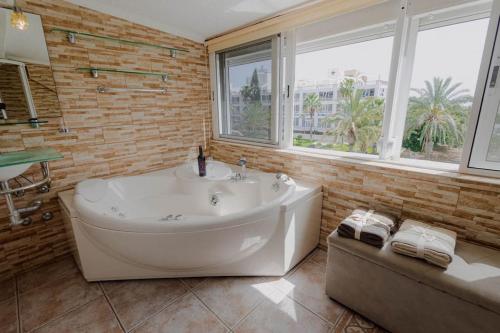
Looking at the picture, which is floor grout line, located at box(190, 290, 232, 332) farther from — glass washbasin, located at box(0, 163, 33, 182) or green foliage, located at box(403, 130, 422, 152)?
green foliage, located at box(403, 130, 422, 152)

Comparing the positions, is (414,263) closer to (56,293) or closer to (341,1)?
(341,1)

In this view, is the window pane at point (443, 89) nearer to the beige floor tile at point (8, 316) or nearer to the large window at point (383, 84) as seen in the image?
the large window at point (383, 84)

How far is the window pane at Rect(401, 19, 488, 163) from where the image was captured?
4.46 ft

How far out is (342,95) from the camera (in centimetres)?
190

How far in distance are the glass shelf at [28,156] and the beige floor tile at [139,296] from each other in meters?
0.98

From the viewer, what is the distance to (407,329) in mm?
1188

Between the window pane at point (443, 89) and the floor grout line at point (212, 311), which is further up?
the window pane at point (443, 89)

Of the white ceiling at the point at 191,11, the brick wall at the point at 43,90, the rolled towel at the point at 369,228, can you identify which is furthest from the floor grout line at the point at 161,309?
the white ceiling at the point at 191,11

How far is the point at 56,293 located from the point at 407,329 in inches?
87.3

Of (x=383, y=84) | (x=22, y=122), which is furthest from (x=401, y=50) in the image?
(x=22, y=122)

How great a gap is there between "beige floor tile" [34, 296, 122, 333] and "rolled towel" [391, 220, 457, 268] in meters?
1.66

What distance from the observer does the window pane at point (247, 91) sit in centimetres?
230

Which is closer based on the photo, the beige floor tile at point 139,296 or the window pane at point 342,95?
the beige floor tile at point 139,296

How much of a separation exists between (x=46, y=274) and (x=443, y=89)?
3163mm
